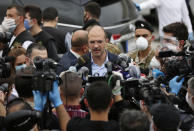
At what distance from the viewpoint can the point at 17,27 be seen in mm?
6758

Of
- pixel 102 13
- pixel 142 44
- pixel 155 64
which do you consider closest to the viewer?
pixel 155 64

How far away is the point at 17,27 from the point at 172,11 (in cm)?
329

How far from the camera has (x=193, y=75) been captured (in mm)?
4473

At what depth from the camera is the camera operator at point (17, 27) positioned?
6.52m

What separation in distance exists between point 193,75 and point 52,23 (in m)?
3.60

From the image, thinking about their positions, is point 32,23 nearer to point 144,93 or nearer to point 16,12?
point 16,12

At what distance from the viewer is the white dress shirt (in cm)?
886

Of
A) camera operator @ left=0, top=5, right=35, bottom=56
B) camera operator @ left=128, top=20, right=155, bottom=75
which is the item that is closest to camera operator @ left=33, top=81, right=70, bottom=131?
camera operator @ left=128, top=20, right=155, bottom=75

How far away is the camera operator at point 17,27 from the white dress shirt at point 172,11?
9.97 feet

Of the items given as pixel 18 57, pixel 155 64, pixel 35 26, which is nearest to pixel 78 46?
pixel 18 57

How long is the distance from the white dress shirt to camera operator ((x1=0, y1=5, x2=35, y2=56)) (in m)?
3.04

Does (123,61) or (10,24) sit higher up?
(10,24)

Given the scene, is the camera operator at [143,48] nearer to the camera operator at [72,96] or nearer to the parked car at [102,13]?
the parked car at [102,13]

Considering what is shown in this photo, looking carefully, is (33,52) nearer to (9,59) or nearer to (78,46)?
(9,59)
